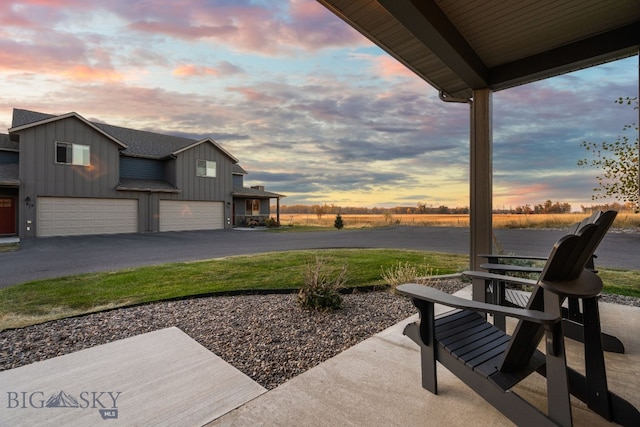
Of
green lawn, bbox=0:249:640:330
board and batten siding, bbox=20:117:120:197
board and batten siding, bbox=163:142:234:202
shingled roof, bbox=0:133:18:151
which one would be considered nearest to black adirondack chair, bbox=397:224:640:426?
green lawn, bbox=0:249:640:330

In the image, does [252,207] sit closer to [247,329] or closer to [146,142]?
[146,142]

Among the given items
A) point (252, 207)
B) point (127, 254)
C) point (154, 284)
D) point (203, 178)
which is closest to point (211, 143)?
point (203, 178)

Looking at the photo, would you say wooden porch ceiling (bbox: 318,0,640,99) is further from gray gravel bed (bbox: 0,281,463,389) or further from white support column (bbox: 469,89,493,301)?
gray gravel bed (bbox: 0,281,463,389)

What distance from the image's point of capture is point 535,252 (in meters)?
8.37

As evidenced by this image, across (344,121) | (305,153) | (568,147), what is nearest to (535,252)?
(568,147)

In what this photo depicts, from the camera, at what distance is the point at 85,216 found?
12.9 metres

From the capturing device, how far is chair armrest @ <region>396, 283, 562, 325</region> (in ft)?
3.97

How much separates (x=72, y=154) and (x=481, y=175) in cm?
1582

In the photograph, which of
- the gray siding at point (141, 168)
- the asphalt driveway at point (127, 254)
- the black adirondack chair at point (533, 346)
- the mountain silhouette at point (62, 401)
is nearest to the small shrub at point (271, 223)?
the gray siding at point (141, 168)

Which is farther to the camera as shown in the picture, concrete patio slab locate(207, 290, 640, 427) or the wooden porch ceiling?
the wooden porch ceiling

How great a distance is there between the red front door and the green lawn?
10.3 meters

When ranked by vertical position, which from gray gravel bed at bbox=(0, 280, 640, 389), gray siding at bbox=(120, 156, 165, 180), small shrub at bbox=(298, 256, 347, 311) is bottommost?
gray gravel bed at bbox=(0, 280, 640, 389)

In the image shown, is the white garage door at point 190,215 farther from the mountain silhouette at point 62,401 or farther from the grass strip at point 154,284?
the mountain silhouette at point 62,401

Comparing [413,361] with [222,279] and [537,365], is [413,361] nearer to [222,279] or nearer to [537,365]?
[537,365]
